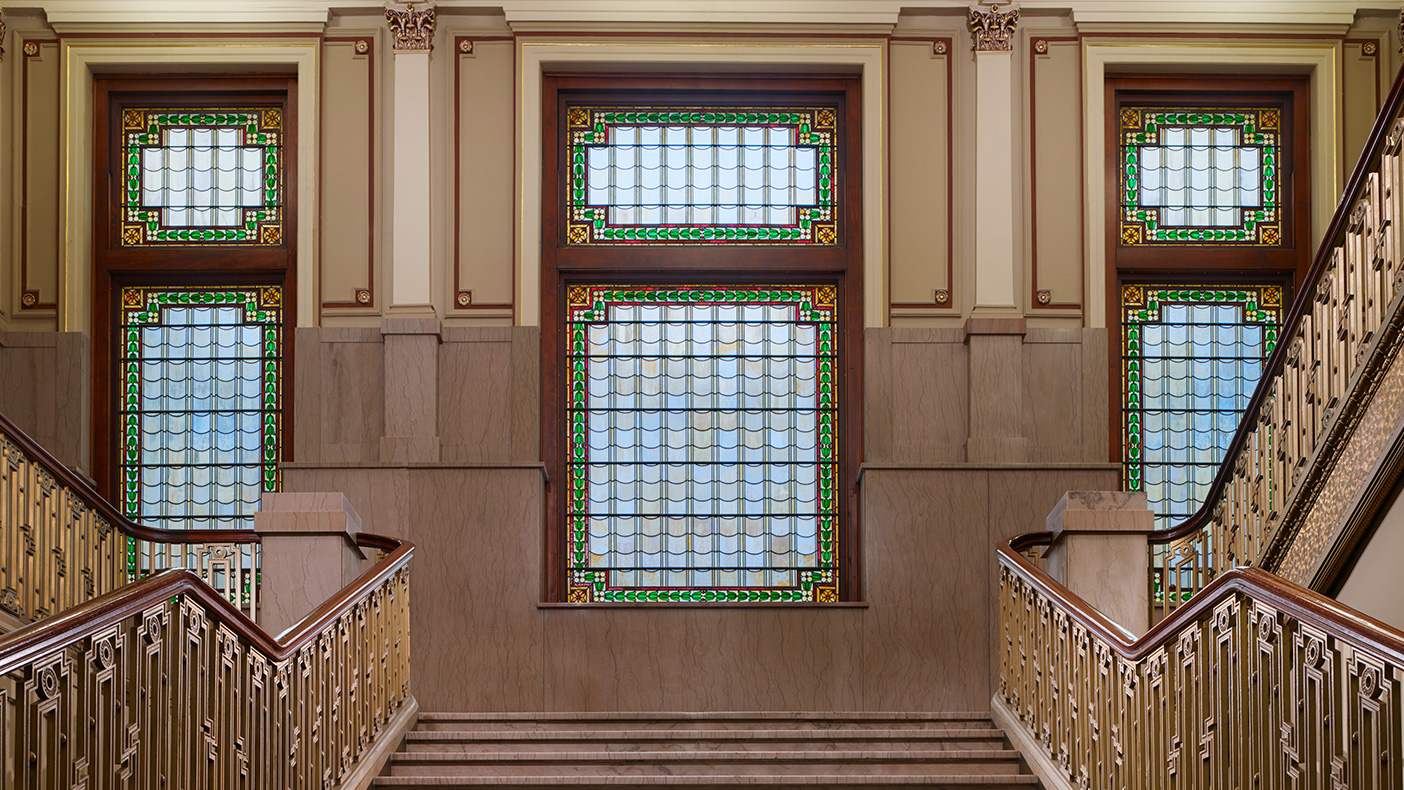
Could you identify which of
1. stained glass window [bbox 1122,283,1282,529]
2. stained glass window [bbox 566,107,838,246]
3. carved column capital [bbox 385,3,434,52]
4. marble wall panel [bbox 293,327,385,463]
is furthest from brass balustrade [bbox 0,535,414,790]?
stained glass window [bbox 1122,283,1282,529]

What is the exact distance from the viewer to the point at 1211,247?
9.01 m

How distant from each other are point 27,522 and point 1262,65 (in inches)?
279

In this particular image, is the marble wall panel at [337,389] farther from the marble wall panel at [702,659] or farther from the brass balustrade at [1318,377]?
the brass balustrade at [1318,377]

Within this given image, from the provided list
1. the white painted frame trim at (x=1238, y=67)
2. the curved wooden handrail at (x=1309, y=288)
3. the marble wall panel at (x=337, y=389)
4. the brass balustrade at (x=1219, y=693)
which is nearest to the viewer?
the brass balustrade at (x=1219, y=693)

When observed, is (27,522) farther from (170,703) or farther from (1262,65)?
(1262,65)

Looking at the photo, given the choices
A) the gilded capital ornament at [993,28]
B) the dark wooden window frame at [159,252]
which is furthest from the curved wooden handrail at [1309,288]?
the dark wooden window frame at [159,252]

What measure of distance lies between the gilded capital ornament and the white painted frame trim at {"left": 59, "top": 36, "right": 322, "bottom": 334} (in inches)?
152

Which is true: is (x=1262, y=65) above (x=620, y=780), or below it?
above

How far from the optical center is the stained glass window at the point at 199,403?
8906 millimetres

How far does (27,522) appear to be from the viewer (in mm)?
6594

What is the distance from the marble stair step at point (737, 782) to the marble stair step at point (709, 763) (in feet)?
0.35

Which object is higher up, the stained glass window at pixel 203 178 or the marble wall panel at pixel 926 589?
the stained glass window at pixel 203 178

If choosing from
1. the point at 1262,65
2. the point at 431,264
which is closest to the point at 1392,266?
the point at 1262,65

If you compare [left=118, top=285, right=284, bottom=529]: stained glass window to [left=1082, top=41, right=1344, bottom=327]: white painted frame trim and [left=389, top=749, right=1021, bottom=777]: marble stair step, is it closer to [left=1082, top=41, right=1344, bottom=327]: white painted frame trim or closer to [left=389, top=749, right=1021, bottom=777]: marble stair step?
[left=389, top=749, right=1021, bottom=777]: marble stair step
